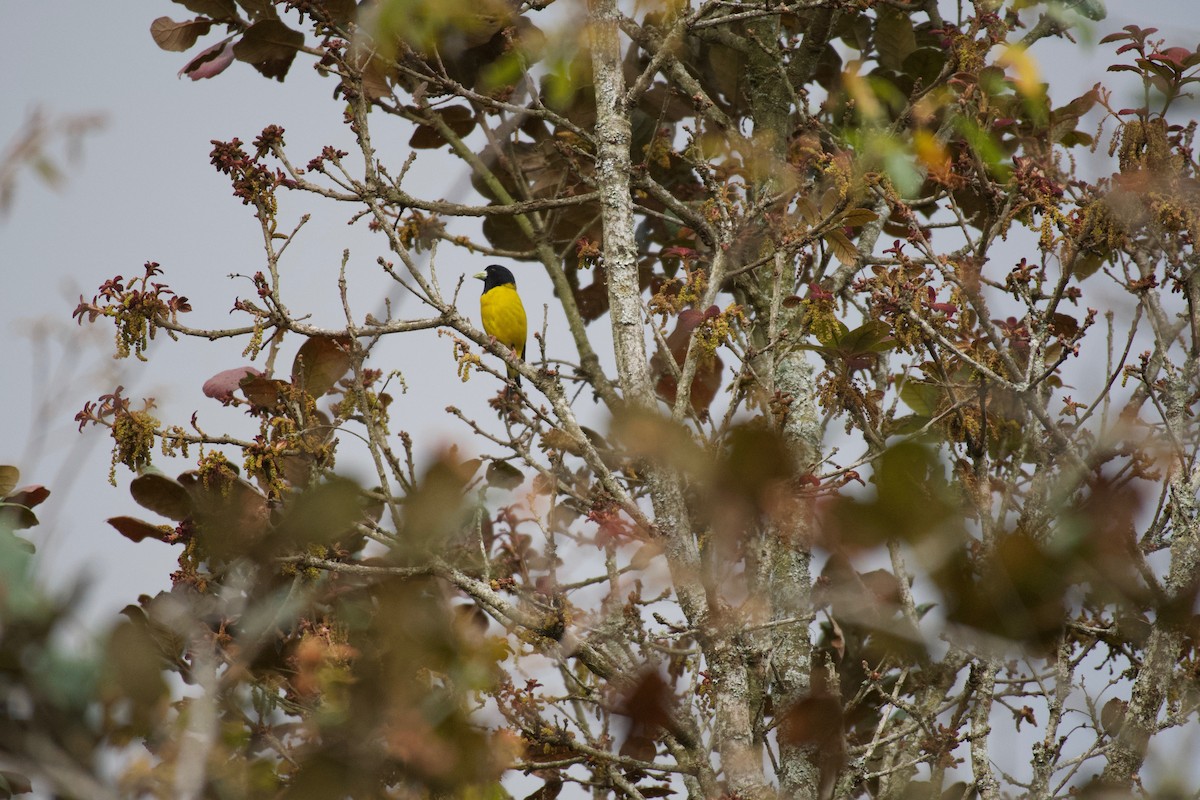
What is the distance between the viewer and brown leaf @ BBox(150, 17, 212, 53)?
3891mm

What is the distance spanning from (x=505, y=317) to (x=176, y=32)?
2.98 metres

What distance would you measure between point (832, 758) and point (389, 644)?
1.12 m

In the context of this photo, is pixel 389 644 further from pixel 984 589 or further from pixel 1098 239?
pixel 1098 239

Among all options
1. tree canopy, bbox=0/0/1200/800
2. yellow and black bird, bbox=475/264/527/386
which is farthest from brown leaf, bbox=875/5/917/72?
yellow and black bird, bbox=475/264/527/386

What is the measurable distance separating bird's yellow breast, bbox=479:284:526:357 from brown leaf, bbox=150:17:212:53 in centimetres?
281

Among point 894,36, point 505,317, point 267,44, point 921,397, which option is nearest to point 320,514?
point 921,397

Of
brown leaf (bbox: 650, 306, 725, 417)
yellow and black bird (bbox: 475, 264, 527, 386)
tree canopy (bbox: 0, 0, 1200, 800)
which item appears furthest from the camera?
yellow and black bird (bbox: 475, 264, 527, 386)

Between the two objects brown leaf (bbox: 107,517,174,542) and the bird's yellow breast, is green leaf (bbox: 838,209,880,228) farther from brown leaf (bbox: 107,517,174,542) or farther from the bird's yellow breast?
the bird's yellow breast

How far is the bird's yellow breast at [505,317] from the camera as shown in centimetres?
658

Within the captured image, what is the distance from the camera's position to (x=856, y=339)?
3.20 metres

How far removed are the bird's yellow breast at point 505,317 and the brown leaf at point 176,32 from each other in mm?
2811

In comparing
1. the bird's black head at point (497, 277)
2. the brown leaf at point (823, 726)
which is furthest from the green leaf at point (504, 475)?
the bird's black head at point (497, 277)

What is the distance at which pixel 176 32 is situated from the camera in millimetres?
3910

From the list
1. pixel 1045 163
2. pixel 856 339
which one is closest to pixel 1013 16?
pixel 1045 163
